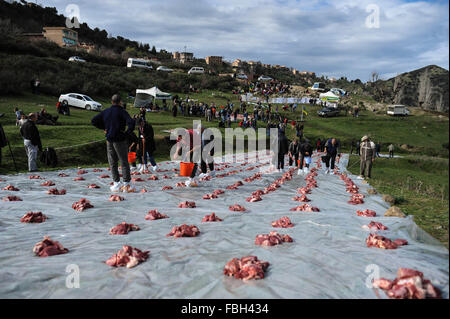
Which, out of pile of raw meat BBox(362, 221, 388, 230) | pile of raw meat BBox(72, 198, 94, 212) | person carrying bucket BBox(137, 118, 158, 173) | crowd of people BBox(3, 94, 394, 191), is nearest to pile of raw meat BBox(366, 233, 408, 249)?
pile of raw meat BBox(362, 221, 388, 230)

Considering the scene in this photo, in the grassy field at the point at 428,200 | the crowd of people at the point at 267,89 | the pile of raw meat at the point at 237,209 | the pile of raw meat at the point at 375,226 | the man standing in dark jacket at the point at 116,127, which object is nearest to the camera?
the grassy field at the point at 428,200

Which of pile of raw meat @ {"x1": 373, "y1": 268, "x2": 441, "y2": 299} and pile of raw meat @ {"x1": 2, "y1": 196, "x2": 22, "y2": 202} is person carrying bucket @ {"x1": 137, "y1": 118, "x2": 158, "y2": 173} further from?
pile of raw meat @ {"x1": 373, "y1": 268, "x2": 441, "y2": 299}

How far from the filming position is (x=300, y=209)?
8438 mm

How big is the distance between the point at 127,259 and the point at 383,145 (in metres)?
37.7

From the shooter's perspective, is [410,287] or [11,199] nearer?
[410,287]

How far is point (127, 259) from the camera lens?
4625mm

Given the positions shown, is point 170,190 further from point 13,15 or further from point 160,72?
point 13,15

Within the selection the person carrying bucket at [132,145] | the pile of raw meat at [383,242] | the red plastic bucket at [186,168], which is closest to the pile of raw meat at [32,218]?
the person carrying bucket at [132,145]

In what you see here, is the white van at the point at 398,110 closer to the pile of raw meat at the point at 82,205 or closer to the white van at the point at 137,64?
the white van at the point at 137,64

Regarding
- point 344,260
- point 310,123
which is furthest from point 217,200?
point 310,123

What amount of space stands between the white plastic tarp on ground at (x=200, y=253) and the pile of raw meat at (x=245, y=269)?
94mm

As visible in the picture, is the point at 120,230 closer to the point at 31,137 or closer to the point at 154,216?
the point at 154,216

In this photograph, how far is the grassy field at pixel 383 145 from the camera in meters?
4.89

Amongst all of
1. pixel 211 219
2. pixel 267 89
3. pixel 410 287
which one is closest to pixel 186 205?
pixel 211 219
